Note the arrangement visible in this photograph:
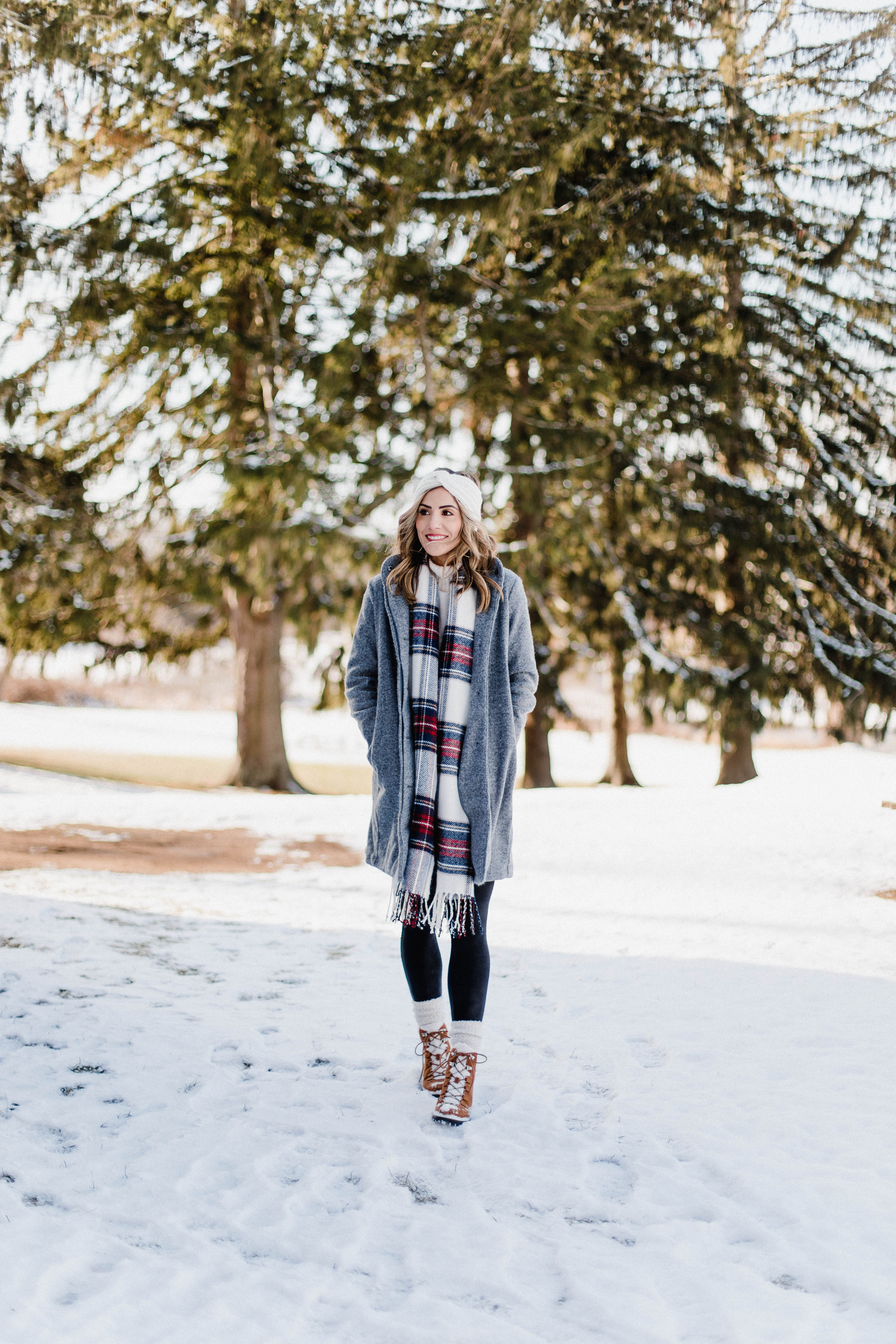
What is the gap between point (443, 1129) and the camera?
111 inches

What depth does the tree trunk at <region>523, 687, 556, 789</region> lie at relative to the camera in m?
15.0

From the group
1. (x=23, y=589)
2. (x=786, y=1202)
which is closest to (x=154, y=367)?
(x=23, y=589)

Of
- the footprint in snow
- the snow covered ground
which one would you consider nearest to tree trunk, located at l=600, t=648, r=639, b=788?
the snow covered ground

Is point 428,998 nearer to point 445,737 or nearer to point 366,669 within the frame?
point 445,737

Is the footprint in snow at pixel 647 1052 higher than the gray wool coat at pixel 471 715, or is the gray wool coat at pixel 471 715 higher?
the gray wool coat at pixel 471 715

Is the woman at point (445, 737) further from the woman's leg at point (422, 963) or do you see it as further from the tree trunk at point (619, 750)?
the tree trunk at point (619, 750)

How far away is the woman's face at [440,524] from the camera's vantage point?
297 cm

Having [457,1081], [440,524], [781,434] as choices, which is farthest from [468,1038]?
[781,434]

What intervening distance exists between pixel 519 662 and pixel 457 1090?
4.29 feet

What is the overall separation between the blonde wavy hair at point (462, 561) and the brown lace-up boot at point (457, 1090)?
137 centimetres

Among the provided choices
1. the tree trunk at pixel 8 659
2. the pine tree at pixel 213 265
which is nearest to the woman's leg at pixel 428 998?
the pine tree at pixel 213 265

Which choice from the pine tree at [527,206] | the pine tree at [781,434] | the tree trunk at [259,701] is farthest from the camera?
the tree trunk at [259,701]

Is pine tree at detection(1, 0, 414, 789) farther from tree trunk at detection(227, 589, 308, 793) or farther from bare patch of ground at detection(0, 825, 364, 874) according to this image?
bare patch of ground at detection(0, 825, 364, 874)

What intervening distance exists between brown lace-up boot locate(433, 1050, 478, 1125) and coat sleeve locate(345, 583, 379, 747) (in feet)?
3.32
